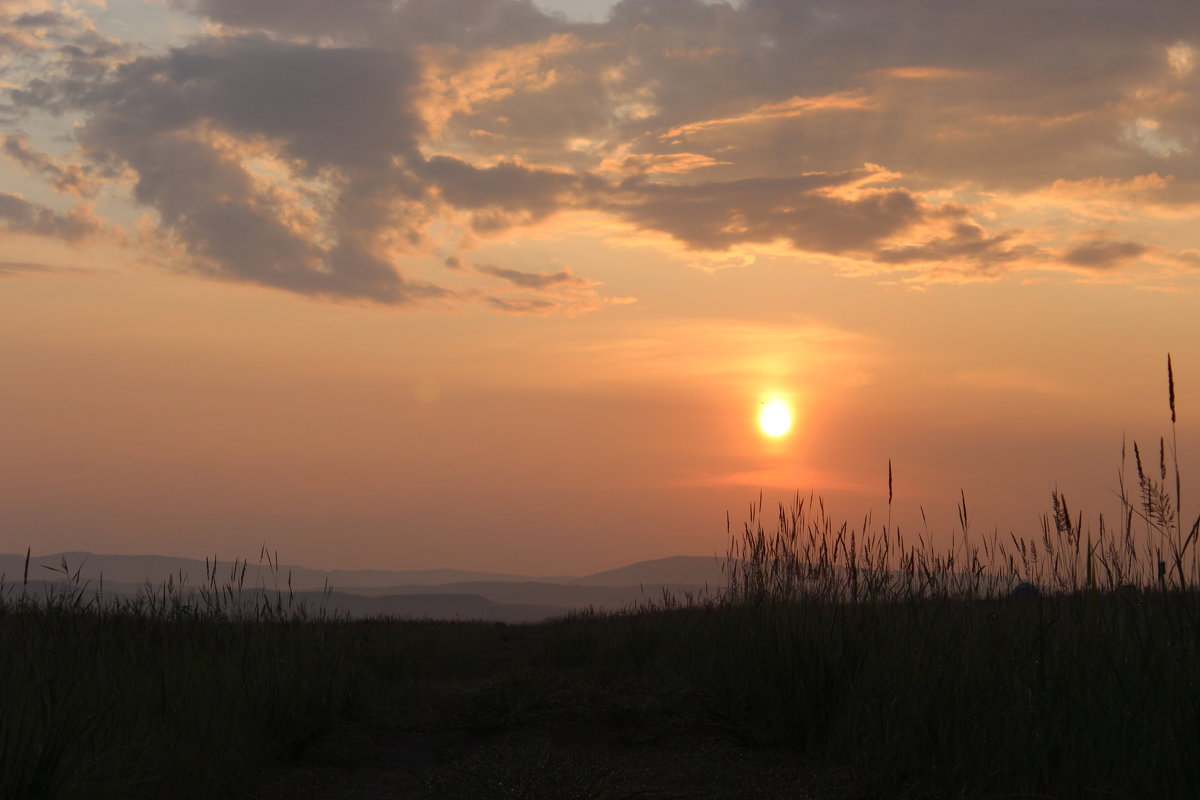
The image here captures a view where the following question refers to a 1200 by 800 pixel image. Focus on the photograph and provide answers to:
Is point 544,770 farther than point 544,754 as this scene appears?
No

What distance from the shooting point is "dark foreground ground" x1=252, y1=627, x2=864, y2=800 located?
4.43 m

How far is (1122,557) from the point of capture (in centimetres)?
533

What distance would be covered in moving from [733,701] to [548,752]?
3.94 feet

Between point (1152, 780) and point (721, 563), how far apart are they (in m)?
5.54

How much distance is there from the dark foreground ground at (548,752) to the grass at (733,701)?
23mm

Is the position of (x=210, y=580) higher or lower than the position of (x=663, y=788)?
higher

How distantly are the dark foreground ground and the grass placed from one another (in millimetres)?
23

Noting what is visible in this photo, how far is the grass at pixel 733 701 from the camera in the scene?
3.68m

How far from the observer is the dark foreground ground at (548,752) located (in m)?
4.43

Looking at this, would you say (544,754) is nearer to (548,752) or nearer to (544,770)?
(548,752)

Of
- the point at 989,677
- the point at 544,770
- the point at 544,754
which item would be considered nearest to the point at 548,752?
the point at 544,754

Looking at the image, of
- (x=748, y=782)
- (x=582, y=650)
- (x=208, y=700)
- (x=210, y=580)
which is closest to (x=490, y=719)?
(x=208, y=700)

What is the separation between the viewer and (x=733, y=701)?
550cm

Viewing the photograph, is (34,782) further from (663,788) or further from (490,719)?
(490,719)
